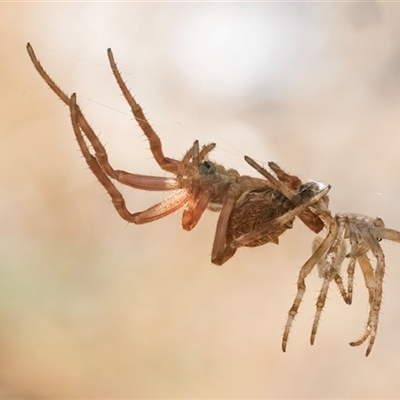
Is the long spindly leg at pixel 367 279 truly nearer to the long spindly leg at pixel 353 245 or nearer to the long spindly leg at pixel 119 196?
the long spindly leg at pixel 353 245

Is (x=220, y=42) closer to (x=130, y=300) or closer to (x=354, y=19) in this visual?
(x=354, y=19)

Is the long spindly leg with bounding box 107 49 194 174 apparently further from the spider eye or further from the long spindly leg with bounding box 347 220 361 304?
the long spindly leg with bounding box 347 220 361 304

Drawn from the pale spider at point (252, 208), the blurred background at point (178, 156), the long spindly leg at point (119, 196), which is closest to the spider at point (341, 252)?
the pale spider at point (252, 208)

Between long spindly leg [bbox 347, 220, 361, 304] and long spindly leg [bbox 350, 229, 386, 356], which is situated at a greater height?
long spindly leg [bbox 347, 220, 361, 304]

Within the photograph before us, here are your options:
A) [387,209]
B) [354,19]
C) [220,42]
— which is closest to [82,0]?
[220,42]

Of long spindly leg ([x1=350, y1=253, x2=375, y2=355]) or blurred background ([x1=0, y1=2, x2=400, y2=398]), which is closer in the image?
long spindly leg ([x1=350, y1=253, x2=375, y2=355])

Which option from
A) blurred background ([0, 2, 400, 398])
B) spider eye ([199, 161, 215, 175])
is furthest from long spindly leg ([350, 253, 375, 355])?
blurred background ([0, 2, 400, 398])

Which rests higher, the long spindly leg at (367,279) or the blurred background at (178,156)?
the blurred background at (178,156)

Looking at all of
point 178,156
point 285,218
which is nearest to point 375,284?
point 285,218
